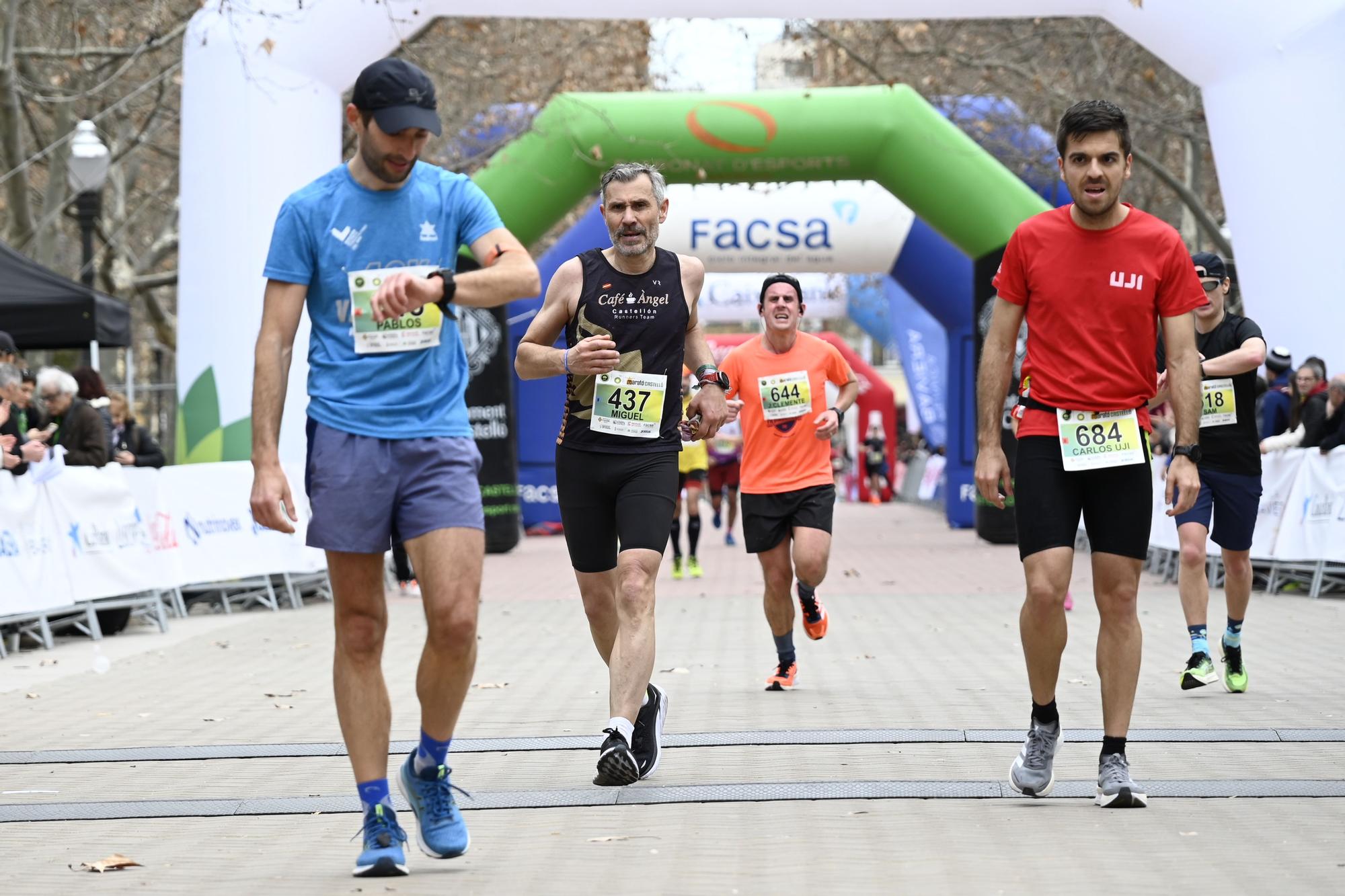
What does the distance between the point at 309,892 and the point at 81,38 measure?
1647 centimetres

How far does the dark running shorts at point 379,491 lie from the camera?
4.62 metres

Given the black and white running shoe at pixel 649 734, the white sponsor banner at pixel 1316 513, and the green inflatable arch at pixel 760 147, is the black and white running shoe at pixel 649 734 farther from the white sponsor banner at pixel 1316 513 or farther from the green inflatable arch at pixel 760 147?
the green inflatable arch at pixel 760 147

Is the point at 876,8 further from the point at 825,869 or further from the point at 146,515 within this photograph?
the point at 825,869

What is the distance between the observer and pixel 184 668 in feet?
34.2

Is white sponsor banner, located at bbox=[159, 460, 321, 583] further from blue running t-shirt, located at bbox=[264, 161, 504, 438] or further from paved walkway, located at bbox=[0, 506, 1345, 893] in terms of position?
blue running t-shirt, located at bbox=[264, 161, 504, 438]

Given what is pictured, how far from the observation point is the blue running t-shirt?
4.65 metres

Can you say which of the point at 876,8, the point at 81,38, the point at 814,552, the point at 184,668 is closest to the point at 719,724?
the point at 814,552

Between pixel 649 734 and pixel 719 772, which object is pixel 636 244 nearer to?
pixel 649 734

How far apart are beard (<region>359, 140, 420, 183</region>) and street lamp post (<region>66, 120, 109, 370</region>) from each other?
11.4 m

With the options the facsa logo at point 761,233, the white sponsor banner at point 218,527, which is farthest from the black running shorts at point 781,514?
the facsa logo at point 761,233

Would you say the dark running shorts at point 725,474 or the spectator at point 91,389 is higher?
the spectator at point 91,389

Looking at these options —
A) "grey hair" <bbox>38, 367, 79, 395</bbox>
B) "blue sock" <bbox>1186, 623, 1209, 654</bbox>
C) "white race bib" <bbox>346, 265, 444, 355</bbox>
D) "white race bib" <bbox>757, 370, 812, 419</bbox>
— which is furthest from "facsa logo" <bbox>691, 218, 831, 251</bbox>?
"white race bib" <bbox>346, 265, 444, 355</bbox>

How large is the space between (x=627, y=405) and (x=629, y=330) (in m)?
0.28

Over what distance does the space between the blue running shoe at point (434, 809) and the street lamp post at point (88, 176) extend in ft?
37.4
